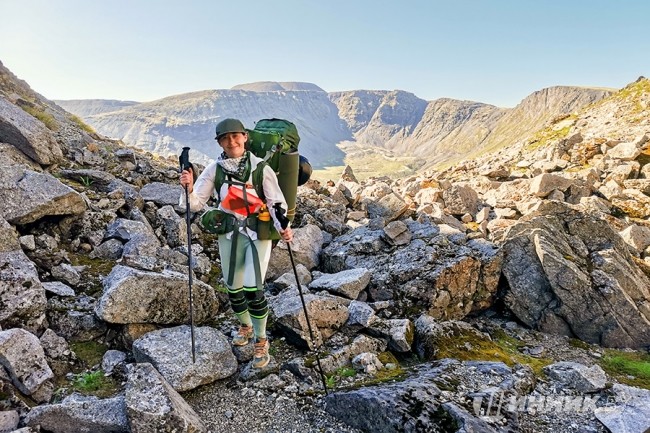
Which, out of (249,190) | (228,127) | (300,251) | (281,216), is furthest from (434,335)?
(228,127)

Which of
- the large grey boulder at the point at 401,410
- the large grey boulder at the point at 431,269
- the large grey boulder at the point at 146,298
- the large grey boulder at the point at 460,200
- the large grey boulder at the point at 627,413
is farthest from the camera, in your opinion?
the large grey boulder at the point at 460,200

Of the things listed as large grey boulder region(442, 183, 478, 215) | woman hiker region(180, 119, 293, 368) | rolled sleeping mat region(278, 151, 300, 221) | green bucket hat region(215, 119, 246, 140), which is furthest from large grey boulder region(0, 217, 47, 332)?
large grey boulder region(442, 183, 478, 215)

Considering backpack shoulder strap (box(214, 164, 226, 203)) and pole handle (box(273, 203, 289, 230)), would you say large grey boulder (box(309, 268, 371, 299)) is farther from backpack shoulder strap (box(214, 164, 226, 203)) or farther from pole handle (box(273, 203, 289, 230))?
backpack shoulder strap (box(214, 164, 226, 203))

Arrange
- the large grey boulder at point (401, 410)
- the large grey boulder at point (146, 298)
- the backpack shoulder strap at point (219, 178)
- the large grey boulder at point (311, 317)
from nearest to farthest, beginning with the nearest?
the large grey boulder at point (401, 410) < the backpack shoulder strap at point (219, 178) < the large grey boulder at point (146, 298) < the large grey boulder at point (311, 317)

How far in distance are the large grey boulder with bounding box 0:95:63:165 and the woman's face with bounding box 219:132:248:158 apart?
978cm

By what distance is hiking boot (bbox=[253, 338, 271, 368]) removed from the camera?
7223mm

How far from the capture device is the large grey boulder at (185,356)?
6609 mm

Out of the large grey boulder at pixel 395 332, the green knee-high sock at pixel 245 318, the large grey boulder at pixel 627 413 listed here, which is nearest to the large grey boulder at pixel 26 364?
the green knee-high sock at pixel 245 318

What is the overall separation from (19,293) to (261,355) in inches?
190

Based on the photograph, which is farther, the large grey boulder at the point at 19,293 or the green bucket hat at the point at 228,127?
the large grey boulder at the point at 19,293

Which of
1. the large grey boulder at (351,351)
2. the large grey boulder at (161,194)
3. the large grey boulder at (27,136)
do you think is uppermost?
the large grey boulder at (27,136)

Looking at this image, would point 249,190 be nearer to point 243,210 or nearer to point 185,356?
point 243,210

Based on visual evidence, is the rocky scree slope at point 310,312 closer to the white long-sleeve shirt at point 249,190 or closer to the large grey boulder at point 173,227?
the large grey boulder at point 173,227

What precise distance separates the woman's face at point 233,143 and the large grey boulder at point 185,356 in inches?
146
